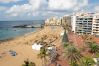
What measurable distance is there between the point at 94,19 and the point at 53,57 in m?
51.7

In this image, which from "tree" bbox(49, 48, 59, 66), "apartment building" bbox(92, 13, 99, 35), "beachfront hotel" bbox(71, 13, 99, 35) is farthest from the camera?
"beachfront hotel" bbox(71, 13, 99, 35)

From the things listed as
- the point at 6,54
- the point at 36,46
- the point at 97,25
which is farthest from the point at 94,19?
the point at 6,54

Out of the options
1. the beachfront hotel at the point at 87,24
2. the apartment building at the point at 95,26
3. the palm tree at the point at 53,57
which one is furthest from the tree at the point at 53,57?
the beachfront hotel at the point at 87,24

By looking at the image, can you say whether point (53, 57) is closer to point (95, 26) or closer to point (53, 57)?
point (53, 57)

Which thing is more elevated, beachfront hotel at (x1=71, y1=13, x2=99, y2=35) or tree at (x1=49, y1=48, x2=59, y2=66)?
beachfront hotel at (x1=71, y1=13, x2=99, y2=35)

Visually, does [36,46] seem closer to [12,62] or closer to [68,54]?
[12,62]

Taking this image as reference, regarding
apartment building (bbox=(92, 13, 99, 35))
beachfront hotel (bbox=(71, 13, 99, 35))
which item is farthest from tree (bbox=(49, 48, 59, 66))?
beachfront hotel (bbox=(71, 13, 99, 35))

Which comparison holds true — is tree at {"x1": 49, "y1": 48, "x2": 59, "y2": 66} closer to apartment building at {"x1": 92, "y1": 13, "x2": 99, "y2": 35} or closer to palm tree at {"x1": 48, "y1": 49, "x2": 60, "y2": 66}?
palm tree at {"x1": 48, "y1": 49, "x2": 60, "y2": 66}

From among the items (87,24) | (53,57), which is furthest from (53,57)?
(87,24)

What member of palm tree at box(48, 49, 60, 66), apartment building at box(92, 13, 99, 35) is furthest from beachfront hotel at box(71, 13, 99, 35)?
palm tree at box(48, 49, 60, 66)

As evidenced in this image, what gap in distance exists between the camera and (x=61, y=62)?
4703 cm

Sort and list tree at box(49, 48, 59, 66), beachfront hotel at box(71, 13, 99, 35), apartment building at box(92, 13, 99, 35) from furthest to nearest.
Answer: beachfront hotel at box(71, 13, 99, 35) → apartment building at box(92, 13, 99, 35) → tree at box(49, 48, 59, 66)

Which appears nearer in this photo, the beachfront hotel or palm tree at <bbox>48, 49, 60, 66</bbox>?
palm tree at <bbox>48, 49, 60, 66</bbox>

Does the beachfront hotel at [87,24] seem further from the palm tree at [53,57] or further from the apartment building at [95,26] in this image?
the palm tree at [53,57]
